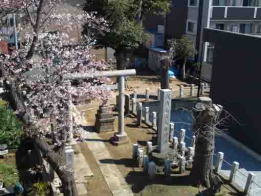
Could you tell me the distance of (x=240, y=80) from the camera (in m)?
19.1

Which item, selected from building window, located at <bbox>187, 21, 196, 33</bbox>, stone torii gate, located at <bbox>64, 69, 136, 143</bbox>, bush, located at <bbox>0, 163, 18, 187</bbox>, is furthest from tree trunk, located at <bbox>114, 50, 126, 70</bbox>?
bush, located at <bbox>0, 163, 18, 187</bbox>

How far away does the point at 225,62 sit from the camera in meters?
20.4

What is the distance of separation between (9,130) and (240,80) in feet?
40.6

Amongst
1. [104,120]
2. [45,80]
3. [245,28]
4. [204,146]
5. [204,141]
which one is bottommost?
[104,120]

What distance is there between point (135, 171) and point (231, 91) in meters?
8.34

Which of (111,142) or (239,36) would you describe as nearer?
(111,142)

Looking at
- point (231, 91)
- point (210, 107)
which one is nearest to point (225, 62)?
point (231, 91)

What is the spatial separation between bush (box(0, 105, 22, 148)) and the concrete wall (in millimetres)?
11809

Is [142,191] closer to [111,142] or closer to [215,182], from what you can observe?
[215,182]

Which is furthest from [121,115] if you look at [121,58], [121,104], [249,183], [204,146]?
[121,58]

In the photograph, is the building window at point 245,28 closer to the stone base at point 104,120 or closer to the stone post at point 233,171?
the stone base at point 104,120

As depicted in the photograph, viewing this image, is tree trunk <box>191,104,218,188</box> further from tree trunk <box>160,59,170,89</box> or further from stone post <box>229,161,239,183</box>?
tree trunk <box>160,59,170,89</box>

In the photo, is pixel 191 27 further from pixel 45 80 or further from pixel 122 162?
pixel 45 80

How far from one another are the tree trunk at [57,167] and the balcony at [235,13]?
84.4 feet
